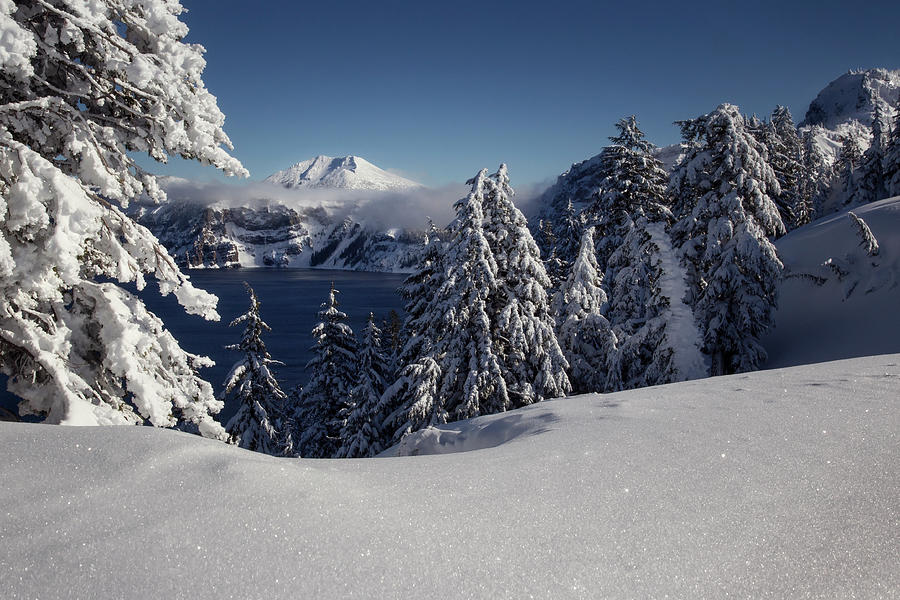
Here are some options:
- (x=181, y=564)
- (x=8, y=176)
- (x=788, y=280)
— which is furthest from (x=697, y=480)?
(x=788, y=280)

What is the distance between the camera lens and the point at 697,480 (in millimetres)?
2605

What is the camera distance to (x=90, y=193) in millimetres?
4305

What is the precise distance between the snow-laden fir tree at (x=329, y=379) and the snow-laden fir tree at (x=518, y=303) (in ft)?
31.7

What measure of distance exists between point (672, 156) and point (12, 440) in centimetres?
19965

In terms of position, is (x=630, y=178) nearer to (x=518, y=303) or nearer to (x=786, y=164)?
(x=518, y=303)

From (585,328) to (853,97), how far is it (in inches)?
6262

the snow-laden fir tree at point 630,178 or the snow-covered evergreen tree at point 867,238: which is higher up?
the snow-laden fir tree at point 630,178

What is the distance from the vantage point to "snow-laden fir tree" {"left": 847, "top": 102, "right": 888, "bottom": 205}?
118 ft

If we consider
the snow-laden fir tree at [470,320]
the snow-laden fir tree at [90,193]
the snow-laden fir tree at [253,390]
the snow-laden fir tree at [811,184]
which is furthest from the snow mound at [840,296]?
the snow-laden fir tree at [811,184]

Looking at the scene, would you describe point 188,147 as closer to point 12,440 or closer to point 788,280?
point 12,440

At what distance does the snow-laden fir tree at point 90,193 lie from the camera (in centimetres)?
362

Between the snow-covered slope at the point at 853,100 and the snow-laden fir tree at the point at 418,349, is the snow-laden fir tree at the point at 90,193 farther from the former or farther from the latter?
the snow-covered slope at the point at 853,100

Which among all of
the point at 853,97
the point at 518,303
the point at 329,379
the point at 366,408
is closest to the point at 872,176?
the point at 518,303

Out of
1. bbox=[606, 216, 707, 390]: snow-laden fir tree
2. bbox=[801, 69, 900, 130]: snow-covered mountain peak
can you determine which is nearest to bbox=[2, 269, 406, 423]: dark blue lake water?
bbox=[606, 216, 707, 390]: snow-laden fir tree
